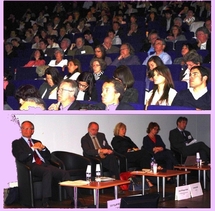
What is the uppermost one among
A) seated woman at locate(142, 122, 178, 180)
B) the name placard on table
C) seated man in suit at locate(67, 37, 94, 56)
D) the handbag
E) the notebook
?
seated man in suit at locate(67, 37, 94, 56)

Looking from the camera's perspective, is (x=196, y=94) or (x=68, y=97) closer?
(x=196, y=94)

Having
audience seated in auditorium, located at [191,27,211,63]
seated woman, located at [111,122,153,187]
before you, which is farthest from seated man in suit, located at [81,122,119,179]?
audience seated in auditorium, located at [191,27,211,63]

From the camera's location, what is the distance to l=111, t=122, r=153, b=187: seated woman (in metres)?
4.68

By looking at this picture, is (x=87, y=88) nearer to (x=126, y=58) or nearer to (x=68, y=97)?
(x=126, y=58)

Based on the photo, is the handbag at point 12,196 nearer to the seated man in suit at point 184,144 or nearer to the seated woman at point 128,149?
the seated woman at point 128,149

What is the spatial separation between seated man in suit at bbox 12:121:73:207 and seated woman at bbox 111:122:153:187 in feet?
3.71

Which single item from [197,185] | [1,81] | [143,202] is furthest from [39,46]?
[1,81]

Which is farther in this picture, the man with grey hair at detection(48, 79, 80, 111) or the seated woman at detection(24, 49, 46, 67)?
the seated woman at detection(24, 49, 46, 67)

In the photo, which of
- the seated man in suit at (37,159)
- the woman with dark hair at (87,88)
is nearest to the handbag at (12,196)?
the seated man in suit at (37,159)

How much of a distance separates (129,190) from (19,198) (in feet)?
4.49

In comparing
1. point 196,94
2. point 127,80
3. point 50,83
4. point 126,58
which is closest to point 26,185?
point 50,83

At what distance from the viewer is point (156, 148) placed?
5.10 metres

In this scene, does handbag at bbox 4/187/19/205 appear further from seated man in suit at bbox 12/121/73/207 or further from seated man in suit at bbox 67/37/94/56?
seated man in suit at bbox 67/37/94/56

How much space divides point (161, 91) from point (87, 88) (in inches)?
50.6
